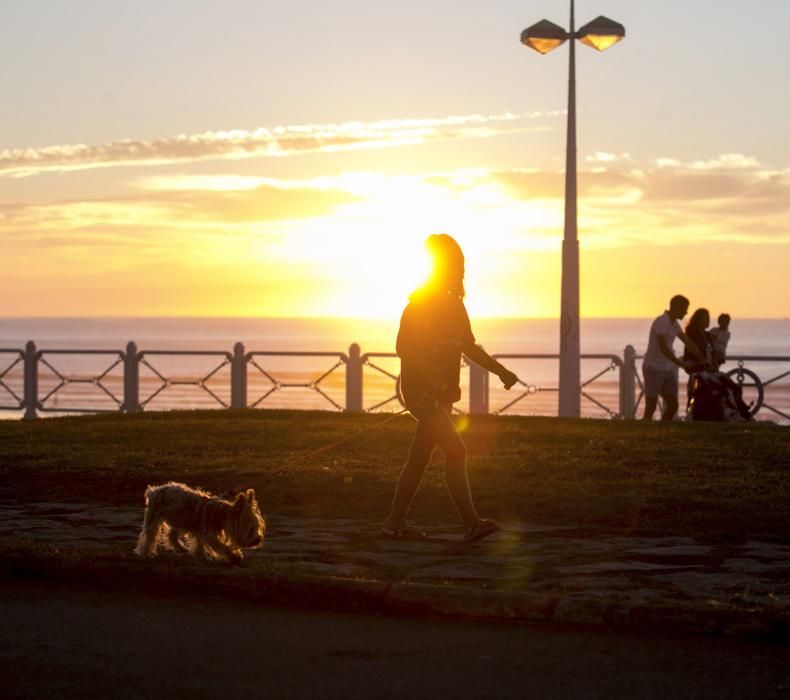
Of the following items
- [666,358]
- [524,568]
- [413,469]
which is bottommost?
[524,568]

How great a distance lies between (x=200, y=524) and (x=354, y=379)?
17409 mm

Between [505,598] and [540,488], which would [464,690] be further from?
[540,488]

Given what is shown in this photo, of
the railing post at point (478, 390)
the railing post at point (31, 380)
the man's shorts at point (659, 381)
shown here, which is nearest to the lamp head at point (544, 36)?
the man's shorts at point (659, 381)

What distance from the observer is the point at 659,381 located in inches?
723

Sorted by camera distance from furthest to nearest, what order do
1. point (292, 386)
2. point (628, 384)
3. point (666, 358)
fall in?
point (292, 386)
point (628, 384)
point (666, 358)

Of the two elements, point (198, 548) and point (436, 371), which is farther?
point (436, 371)

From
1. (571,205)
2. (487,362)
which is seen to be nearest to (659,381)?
(571,205)

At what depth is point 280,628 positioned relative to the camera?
673cm

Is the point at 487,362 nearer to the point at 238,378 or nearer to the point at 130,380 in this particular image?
the point at 238,378

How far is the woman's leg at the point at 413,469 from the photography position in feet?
30.2

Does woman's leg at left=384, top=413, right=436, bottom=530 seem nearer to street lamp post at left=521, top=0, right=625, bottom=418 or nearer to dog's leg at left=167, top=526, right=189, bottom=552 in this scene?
dog's leg at left=167, top=526, right=189, bottom=552

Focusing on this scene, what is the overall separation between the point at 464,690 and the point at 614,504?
5088 millimetres

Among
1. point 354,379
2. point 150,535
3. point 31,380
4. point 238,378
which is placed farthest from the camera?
point 31,380

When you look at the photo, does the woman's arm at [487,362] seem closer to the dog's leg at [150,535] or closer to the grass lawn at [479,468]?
the grass lawn at [479,468]
